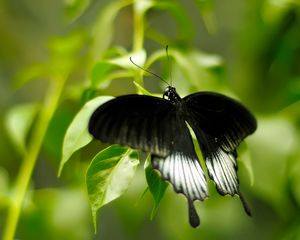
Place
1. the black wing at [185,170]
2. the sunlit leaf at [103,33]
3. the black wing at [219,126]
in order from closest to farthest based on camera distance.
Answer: the black wing at [185,170]
the black wing at [219,126]
the sunlit leaf at [103,33]

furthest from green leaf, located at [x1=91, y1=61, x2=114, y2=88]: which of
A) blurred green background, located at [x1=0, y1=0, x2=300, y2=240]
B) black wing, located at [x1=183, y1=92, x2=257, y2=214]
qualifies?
black wing, located at [x1=183, y1=92, x2=257, y2=214]

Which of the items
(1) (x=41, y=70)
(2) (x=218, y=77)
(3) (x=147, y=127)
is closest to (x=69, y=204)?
(1) (x=41, y=70)

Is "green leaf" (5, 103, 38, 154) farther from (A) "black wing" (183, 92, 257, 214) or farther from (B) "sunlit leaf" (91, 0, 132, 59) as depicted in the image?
(A) "black wing" (183, 92, 257, 214)

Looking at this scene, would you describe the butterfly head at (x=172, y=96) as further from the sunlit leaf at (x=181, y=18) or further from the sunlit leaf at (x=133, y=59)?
the sunlit leaf at (x=181, y=18)

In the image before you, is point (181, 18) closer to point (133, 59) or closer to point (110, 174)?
A: point (133, 59)

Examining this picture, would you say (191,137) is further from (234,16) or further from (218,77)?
(234,16)

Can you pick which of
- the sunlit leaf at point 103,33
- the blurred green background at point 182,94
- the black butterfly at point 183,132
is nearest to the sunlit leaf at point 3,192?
the blurred green background at point 182,94

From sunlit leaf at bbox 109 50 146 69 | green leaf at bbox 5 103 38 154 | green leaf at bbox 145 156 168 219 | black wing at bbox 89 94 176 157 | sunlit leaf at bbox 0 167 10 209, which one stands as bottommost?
green leaf at bbox 145 156 168 219

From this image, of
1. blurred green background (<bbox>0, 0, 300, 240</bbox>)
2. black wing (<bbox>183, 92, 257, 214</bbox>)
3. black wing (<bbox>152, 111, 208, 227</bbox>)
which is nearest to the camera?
black wing (<bbox>152, 111, 208, 227</bbox>)
